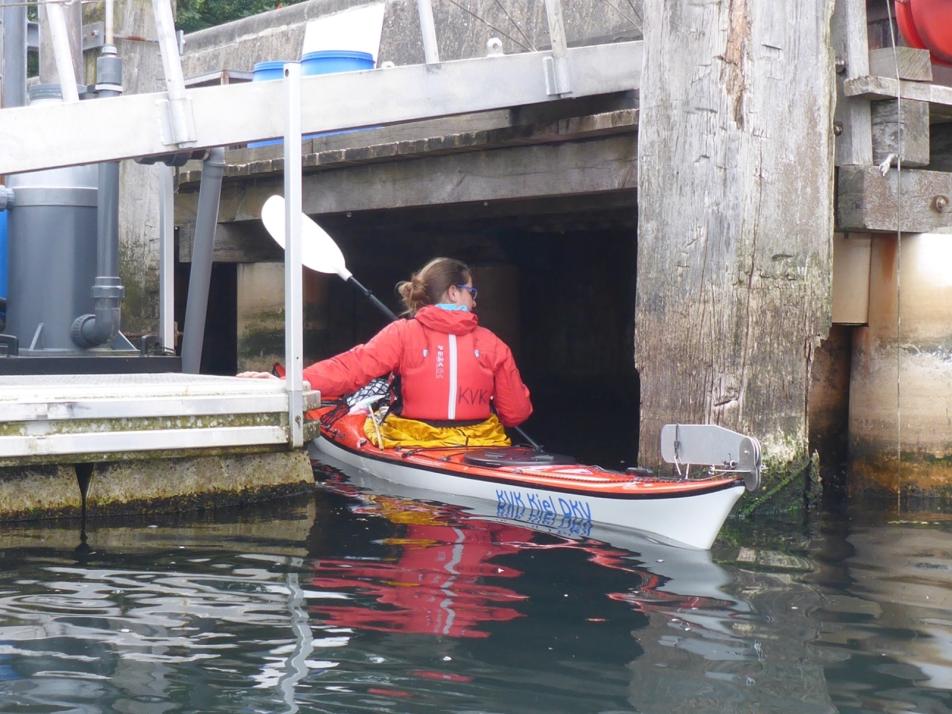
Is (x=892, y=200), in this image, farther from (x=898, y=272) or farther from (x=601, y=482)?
(x=601, y=482)

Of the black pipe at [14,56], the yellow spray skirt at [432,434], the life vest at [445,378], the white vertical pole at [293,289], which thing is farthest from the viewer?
the black pipe at [14,56]

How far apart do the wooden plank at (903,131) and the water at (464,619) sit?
1.73 m

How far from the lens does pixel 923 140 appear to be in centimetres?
605

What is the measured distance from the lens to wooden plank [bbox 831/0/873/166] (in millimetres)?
5988

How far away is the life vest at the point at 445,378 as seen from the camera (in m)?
6.55

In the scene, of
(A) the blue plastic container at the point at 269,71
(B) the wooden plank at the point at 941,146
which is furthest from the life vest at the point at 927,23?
(A) the blue plastic container at the point at 269,71

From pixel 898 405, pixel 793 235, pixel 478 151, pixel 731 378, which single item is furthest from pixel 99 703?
pixel 478 151

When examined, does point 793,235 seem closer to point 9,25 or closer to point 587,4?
point 587,4

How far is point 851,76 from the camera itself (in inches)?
235

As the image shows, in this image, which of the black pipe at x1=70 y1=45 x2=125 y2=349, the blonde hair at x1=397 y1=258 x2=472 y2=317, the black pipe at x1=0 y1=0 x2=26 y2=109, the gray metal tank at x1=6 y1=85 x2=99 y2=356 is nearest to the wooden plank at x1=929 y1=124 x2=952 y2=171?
the blonde hair at x1=397 y1=258 x2=472 y2=317

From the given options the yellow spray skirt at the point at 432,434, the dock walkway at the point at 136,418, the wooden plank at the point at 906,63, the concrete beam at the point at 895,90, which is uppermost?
the wooden plank at the point at 906,63

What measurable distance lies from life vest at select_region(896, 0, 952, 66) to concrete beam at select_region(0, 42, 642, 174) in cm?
138

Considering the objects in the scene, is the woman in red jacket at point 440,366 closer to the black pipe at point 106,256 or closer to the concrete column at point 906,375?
the black pipe at point 106,256

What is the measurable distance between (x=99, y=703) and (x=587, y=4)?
5.62m
